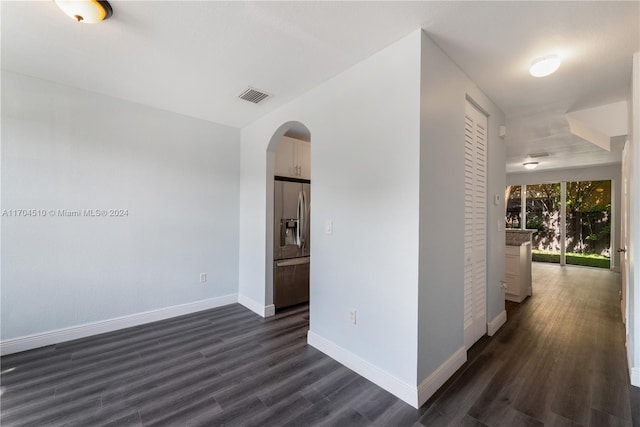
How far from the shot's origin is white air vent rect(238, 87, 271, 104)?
9.25 ft

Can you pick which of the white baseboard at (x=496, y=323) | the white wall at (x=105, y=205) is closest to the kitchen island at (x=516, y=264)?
the white baseboard at (x=496, y=323)

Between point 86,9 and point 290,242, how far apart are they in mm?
2949

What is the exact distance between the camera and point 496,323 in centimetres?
310

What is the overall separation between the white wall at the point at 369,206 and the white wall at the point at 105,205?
1.75m

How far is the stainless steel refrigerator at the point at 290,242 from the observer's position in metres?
3.65

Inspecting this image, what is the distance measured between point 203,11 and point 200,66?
72 centimetres

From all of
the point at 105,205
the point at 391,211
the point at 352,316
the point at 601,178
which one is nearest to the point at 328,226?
the point at 391,211

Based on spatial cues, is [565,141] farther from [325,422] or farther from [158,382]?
[158,382]

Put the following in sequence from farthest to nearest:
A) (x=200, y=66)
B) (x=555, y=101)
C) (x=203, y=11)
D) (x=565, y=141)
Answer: (x=565, y=141), (x=555, y=101), (x=200, y=66), (x=203, y=11)

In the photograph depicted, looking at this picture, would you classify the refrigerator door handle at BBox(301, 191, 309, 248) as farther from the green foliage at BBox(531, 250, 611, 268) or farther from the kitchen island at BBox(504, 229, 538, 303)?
the green foliage at BBox(531, 250, 611, 268)

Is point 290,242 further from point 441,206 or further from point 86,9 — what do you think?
point 86,9

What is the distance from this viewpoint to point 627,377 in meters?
2.20

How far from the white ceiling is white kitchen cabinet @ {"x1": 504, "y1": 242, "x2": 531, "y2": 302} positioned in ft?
7.05

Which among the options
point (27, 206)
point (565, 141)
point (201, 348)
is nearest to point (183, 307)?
point (201, 348)
